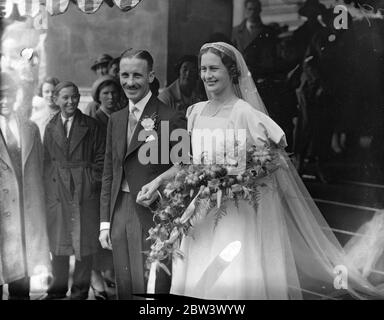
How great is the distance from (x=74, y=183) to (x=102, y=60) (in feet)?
2.92

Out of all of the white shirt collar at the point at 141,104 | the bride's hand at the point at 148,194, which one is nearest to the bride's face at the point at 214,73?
the white shirt collar at the point at 141,104

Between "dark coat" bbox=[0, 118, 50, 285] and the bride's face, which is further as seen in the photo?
"dark coat" bbox=[0, 118, 50, 285]

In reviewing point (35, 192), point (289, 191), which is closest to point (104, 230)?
point (35, 192)

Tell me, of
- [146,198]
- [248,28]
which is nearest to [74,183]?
[146,198]

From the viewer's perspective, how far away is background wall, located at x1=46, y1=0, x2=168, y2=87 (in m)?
5.98

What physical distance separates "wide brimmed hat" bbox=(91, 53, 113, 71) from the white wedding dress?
68cm

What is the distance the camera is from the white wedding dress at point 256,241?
5910 millimetres

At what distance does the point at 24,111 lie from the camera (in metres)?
6.04

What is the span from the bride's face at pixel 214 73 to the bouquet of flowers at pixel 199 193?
0.48 m

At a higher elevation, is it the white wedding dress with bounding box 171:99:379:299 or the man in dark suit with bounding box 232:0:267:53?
the man in dark suit with bounding box 232:0:267:53

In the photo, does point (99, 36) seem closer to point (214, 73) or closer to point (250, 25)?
point (214, 73)

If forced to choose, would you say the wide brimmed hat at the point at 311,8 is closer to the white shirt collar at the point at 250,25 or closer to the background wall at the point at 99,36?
the white shirt collar at the point at 250,25

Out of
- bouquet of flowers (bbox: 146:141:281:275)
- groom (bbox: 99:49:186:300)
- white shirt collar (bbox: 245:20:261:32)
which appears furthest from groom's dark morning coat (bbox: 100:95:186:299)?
white shirt collar (bbox: 245:20:261:32)

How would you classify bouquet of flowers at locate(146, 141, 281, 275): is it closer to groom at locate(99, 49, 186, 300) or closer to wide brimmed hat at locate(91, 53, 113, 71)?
groom at locate(99, 49, 186, 300)
